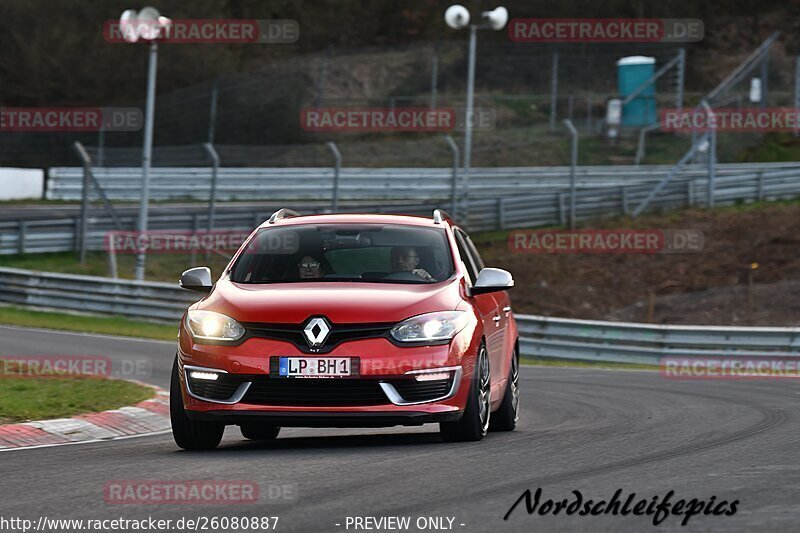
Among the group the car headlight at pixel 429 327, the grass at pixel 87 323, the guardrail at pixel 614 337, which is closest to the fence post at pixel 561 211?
the guardrail at pixel 614 337

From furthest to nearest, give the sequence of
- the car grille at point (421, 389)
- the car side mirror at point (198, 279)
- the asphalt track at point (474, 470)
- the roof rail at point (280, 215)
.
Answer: the roof rail at point (280, 215) → the car side mirror at point (198, 279) → the car grille at point (421, 389) → the asphalt track at point (474, 470)

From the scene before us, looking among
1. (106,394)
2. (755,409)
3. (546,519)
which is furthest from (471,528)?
(106,394)

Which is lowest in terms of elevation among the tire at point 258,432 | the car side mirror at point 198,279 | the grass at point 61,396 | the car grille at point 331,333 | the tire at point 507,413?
the grass at point 61,396

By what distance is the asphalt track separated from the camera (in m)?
6.21

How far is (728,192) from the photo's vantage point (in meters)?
35.7

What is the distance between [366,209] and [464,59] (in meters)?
12.8

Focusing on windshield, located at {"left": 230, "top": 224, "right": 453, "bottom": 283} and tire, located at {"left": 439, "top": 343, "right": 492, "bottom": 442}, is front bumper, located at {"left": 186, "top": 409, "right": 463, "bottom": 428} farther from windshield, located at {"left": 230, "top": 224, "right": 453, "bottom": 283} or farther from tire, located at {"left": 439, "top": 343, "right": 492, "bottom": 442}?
windshield, located at {"left": 230, "top": 224, "right": 453, "bottom": 283}

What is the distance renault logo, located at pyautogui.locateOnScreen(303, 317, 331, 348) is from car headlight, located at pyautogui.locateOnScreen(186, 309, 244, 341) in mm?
436

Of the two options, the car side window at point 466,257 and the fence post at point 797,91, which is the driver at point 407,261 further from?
the fence post at point 797,91

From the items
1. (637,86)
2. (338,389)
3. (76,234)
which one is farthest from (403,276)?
(637,86)

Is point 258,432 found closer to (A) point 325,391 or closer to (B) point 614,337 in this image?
(A) point 325,391

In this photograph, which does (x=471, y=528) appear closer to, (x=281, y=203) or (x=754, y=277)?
(x=754, y=277)

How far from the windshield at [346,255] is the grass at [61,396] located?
7.93 feet

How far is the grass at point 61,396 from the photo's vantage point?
11414 mm
